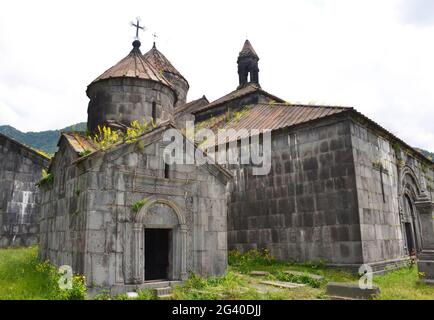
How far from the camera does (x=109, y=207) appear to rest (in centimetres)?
799

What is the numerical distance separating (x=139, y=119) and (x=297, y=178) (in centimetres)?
625

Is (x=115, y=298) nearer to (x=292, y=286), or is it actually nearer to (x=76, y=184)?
(x=76, y=184)

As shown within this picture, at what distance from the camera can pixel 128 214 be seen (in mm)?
8203

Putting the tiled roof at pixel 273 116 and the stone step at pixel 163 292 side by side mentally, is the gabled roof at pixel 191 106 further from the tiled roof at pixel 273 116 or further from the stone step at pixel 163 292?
the stone step at pixel 163 292

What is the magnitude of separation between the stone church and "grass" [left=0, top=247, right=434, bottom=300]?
367 millimetres

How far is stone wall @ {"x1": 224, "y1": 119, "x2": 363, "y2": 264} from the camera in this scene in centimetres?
1175

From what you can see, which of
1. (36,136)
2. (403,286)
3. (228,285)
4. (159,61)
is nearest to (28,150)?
(159,61)

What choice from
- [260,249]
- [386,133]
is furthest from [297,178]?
[386,133]

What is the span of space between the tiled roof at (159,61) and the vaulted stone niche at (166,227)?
50.8 ft

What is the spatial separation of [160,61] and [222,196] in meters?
15.7

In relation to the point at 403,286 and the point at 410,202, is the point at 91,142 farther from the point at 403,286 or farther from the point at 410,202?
the point at 410,202

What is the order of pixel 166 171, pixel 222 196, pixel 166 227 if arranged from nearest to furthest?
pixel 166 227 < pixel 166 171 < pixel 222 196

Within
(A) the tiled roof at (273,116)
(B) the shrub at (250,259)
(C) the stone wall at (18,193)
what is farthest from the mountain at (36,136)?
(B) the shrub at (250,259)

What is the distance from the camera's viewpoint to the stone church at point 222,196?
805 centimetres
